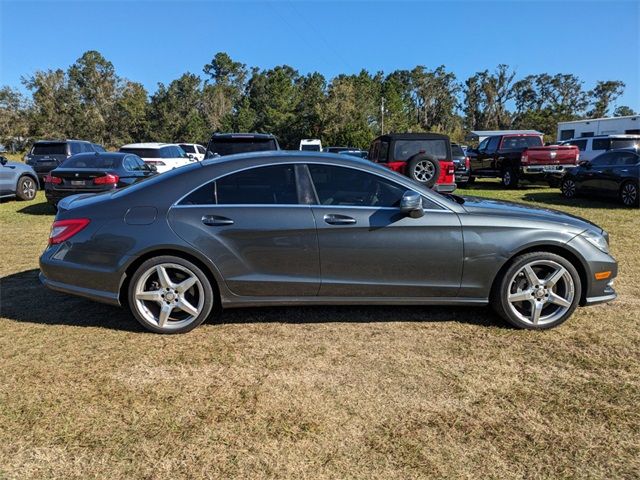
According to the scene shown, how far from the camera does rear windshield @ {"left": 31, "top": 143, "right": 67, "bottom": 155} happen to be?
1641cm

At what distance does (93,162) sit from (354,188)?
8539 millimetres

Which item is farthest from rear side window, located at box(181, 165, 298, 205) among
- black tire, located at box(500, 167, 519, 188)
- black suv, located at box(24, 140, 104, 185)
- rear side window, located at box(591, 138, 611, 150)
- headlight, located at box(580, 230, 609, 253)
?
rear side window, located at box(591, 138, 611, 150)

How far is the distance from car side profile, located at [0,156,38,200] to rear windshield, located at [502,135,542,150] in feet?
48.1

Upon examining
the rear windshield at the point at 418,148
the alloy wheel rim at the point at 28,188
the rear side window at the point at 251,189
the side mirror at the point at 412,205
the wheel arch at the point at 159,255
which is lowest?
the wheel arch at the point at 159,255

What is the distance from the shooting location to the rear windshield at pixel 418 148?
1078 cm

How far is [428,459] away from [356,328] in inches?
67.1

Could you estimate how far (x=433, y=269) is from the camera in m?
3.99

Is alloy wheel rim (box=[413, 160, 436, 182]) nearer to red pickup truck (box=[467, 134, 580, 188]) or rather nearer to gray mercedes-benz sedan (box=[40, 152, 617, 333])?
red pickup truck (box=[467, 134, 580, 188])

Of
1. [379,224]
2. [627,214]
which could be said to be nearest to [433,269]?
[379,224]

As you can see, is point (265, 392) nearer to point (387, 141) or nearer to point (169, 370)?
point (169, 370)

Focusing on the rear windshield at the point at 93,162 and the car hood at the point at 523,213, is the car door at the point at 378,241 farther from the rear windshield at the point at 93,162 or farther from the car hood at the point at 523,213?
the rear windshield at the point at 93,162

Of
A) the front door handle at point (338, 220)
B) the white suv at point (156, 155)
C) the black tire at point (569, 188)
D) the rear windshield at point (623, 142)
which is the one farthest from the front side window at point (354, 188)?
the rear windshield at point (623, 142)

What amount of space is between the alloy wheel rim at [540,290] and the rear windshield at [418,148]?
7.00m

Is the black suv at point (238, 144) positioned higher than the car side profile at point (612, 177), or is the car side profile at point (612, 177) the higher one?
the black suv at point (238, 144)
